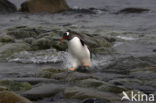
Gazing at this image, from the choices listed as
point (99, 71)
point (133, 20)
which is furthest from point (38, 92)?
point (133, 20)

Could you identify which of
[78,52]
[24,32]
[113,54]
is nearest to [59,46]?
[113,54]

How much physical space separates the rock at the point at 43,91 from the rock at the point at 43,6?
1861cm

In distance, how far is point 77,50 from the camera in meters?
8.95

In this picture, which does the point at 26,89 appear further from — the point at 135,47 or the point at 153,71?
the point at 135,47

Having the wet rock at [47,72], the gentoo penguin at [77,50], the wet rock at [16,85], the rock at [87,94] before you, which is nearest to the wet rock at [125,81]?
the rock at [87,94]

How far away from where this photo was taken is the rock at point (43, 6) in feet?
82.0

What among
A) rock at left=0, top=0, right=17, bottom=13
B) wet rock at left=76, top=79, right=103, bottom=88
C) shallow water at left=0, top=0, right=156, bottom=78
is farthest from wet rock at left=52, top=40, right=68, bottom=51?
rock at left=0, top=0, right=17, bottom=13

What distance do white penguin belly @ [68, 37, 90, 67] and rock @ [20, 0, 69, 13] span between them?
16.0 m

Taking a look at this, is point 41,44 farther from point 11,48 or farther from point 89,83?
point 89,83

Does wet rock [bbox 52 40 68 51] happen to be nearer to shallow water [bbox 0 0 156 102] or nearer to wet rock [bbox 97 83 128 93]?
shallow water [bbox 0 0 156 102]

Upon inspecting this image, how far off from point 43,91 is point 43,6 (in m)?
19.6

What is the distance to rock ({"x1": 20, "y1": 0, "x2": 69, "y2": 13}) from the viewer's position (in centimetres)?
2498

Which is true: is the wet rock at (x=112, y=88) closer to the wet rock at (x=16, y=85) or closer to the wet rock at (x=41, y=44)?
the wet rock at (x=16, y=85)

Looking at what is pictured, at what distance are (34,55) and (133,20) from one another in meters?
11.5
